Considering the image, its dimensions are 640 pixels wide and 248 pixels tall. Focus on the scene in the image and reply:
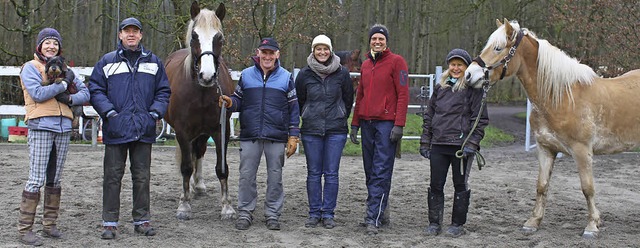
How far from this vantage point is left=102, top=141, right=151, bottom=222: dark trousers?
483 cm

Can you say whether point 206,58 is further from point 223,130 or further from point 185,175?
point 185,175

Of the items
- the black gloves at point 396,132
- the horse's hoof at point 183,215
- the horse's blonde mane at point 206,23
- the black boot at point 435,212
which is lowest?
the horse's hoof at point 183,215

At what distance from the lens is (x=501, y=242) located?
4922mm

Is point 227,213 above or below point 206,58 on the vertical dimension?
below

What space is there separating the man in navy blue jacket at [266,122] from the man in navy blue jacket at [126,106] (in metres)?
0.63

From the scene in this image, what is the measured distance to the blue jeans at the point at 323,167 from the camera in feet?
17.3

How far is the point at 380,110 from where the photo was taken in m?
5.14

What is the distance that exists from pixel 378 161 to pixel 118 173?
203 cm

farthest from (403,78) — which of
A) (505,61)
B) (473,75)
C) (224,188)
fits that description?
(224,188)

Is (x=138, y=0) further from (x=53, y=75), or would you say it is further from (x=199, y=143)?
(x=53, y=75)

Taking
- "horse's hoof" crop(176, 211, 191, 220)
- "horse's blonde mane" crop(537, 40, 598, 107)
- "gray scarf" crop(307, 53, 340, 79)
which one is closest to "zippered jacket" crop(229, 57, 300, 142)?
"gray scarf" crop(307, 53, 340, 79)

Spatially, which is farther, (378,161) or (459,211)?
(378,161)

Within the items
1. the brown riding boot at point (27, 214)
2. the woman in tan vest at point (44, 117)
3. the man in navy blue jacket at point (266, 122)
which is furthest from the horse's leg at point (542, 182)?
the brown riding boot at point (27, 214)

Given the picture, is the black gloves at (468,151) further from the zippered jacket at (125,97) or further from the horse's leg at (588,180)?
the zippered jacket at (125,97)
